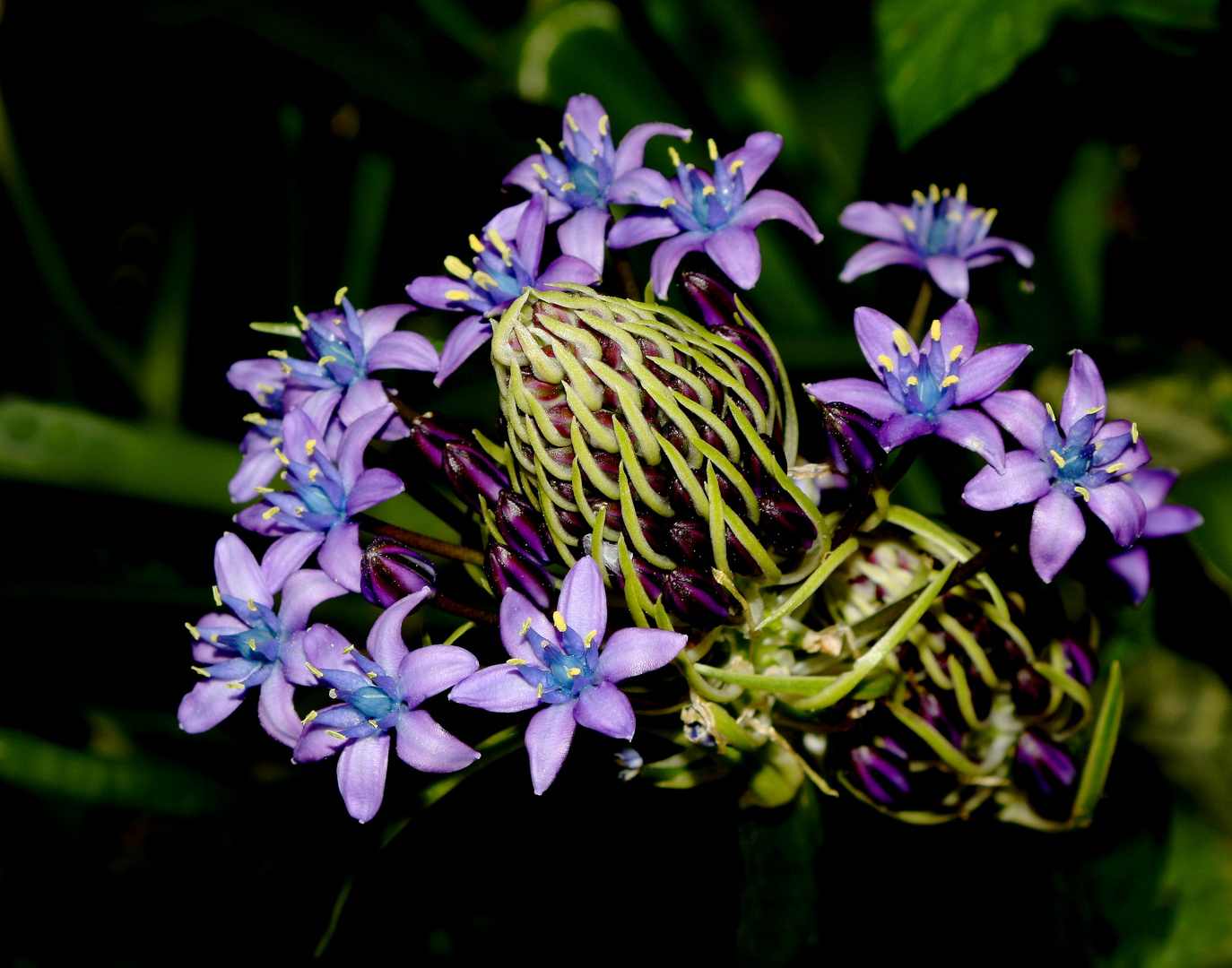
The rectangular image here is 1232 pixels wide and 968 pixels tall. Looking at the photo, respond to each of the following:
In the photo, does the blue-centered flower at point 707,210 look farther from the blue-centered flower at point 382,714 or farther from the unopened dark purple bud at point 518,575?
the blue-centered flower at point 382,714

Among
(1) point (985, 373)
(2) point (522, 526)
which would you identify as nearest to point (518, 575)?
(2) point (522, 526)

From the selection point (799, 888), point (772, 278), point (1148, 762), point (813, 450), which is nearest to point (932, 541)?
point (813, 450)

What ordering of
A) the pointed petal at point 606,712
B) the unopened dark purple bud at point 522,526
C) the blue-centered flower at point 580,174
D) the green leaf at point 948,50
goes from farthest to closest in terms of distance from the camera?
the green leaf at point 948,50 < the blue-centered flower at point 580,174 < the unopened dark purple bud at point 522,526 < the pointed petal at point 606,712

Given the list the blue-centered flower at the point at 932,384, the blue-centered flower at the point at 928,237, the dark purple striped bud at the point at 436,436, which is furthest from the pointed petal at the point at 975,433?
the dark purple striped bud at the point at 436,436

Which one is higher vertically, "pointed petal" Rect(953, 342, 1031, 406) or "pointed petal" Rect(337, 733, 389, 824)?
"pointed petal" Rect(953, 342, 1031, 406)

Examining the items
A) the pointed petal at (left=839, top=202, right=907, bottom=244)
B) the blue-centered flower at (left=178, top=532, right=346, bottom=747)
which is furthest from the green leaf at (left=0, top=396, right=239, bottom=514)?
the pointed petal at (left=839, top=202, right=907, bottom=244)

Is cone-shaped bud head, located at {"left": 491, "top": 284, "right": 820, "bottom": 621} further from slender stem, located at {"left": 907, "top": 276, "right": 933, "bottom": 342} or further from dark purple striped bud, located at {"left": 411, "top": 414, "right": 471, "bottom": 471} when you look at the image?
slender stem, located at {"left": 907, "top": 276, "right": 933, "bottom": 342}
